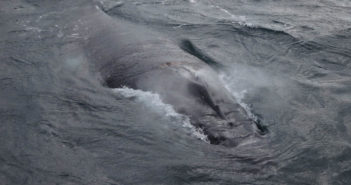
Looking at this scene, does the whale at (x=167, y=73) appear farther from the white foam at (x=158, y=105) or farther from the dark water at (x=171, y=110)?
the dark water at (x=171, y=110)

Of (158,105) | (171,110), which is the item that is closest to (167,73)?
(158,105)

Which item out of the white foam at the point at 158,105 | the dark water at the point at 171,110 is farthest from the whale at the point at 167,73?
the dark water at the point at 171,110

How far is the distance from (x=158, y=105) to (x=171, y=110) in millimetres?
333

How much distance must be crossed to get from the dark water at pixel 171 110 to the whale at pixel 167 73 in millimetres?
209

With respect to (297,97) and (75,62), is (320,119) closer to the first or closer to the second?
(297,97)

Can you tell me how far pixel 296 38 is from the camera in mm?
11836

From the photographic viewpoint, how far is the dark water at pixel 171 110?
6.71m

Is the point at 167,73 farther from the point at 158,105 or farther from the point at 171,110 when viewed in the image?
the point at 171,110

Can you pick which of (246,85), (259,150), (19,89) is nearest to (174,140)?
(259,150)

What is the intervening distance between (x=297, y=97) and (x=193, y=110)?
99.0 inches

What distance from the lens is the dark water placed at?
6.71 meters

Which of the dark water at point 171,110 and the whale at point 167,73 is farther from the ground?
the whale at point 167,73

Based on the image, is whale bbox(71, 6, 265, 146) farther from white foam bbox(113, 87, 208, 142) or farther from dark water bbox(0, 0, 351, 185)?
dark water bbox(0, 0, 351, 185)

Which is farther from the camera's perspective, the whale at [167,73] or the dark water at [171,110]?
the whale at [167,73]
